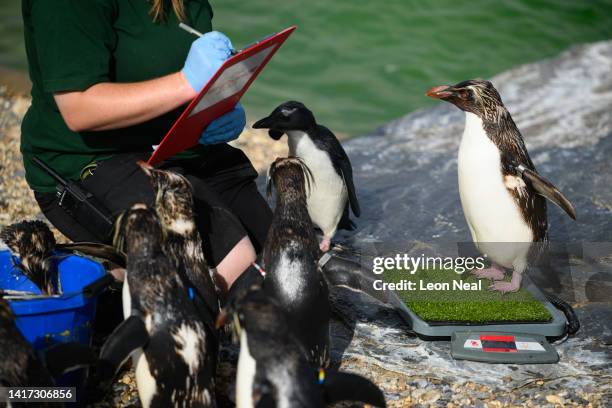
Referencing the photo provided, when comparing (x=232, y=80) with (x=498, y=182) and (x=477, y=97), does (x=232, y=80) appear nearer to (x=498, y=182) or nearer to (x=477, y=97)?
(x=477, y=97)

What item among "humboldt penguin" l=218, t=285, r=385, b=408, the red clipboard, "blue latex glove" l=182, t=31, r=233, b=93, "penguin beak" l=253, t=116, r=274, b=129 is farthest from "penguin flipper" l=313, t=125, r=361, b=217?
"humboldt penguin" l=218, t=285, r=385, b=408

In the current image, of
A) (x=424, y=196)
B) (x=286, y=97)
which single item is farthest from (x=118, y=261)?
(x=286, y=97)

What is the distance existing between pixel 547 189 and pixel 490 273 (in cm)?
54

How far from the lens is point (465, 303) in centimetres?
347

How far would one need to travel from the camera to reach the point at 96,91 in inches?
111

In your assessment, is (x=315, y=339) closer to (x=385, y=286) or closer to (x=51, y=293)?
(x=385, y=286)

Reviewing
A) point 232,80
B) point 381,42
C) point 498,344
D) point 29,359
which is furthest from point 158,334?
point 381,42

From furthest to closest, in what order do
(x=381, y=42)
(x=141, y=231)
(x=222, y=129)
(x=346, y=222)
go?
(x=381, y=42) < (x=346, y=222) < (x=222, y=129) < (x=141, y=231)

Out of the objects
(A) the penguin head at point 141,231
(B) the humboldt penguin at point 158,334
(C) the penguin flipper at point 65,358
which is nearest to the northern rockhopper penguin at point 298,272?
(B) the humboldt penguin at point 158,334

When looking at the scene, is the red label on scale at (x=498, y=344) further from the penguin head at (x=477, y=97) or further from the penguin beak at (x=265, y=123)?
the penguin beak at (x=265, y=123)

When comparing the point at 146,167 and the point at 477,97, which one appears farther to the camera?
the point at 477,97

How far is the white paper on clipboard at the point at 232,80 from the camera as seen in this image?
278 cm

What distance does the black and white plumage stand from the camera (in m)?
2.96

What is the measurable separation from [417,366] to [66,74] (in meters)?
1.76
